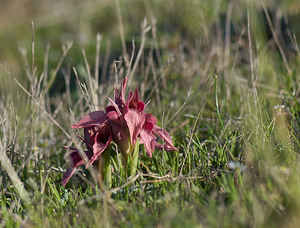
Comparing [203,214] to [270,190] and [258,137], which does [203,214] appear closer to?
[270,190]

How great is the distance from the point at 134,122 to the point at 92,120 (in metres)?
0.17

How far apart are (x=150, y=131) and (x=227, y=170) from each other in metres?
0.34

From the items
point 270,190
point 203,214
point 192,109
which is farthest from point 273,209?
point 192,109

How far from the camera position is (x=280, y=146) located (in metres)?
1.61

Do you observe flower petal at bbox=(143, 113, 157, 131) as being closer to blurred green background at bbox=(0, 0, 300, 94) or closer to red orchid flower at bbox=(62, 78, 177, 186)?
red orchid flower at bbox=(62, 78, 177, 186)

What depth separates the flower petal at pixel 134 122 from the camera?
1.50m

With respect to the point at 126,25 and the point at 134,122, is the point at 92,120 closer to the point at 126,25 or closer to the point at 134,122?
the point at 134,122

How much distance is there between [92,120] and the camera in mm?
1531

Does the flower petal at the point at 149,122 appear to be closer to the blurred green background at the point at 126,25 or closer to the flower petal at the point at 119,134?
the flower petal at the point at 119,134

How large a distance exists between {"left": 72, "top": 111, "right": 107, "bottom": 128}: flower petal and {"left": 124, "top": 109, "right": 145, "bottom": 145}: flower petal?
10cm

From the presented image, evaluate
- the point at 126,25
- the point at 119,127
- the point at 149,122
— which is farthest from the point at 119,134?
the point at 126,25

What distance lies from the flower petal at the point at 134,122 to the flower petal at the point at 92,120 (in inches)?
3.9

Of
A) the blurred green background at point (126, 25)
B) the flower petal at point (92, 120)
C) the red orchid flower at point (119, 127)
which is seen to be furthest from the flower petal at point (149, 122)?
the blurred green background at point (126, 25)

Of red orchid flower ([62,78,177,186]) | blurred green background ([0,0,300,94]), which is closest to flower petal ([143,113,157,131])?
red orchid flower ([62,78,177,186])
